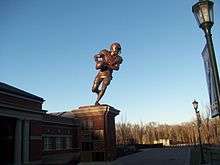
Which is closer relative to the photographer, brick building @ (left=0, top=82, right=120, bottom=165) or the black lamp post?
the black lamp post

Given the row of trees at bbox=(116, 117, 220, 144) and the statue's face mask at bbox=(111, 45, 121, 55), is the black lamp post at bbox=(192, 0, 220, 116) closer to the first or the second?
the statue's face mask at bbox=(111, 45, 121, 55)

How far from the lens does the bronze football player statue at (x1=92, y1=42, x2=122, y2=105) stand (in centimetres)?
1658

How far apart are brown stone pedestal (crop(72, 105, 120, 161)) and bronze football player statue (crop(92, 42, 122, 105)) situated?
881 millimetres

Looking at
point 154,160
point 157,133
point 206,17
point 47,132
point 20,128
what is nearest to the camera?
point 206,17

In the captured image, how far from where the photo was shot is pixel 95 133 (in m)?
15.5

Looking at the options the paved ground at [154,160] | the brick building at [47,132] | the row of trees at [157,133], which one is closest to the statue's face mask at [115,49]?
the brick building at [47,132]

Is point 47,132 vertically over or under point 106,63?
under

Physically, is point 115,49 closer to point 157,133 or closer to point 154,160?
point 154,160

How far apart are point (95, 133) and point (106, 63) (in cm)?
358

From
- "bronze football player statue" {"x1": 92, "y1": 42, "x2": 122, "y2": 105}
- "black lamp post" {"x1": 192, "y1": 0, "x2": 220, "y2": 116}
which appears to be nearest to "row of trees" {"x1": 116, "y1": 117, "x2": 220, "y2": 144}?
"bronze football player statue" {"x1": 92, "y1": 42, "x2": 122, "y2": 105}

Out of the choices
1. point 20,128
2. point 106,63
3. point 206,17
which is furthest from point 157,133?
point 206,17

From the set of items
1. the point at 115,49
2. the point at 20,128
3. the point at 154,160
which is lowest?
the point at 154,160

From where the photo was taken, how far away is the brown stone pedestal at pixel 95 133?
1525cm

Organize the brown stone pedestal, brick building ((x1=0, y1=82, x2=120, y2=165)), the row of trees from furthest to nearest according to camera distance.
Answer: the row of trees, brick building ((x1=0, y1=82, x2=120, y2=165)), the brown stone pedestal
